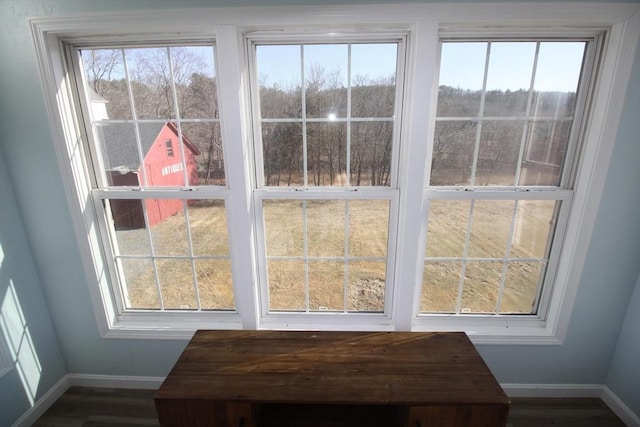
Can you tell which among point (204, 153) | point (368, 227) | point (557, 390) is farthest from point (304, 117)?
point (557, 390)

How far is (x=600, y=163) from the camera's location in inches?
58.0

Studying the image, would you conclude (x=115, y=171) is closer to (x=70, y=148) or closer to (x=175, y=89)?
(x=70, y=148)

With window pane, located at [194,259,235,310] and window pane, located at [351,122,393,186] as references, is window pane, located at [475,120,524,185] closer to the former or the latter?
window pane, located at [351,122,393,186]

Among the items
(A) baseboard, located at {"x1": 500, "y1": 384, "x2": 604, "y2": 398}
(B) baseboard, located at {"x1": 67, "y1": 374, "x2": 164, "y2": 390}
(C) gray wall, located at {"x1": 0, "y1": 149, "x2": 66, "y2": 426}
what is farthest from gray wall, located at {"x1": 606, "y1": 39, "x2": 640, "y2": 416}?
(C) gray wall, located at {"x1": 0, "y1": 149, "x2": 66, "y2": 426}

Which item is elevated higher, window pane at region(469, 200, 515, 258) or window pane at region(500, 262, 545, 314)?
window pane at region(469, 200, 515, 258)

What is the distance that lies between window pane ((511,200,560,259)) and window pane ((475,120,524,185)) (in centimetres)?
20

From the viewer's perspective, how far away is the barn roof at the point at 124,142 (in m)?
1.61

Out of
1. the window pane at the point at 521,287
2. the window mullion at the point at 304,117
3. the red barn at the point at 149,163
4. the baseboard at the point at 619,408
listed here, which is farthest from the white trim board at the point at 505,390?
the window mullion at the point at 304,117

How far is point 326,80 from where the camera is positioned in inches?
59.5

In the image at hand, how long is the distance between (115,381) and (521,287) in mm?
2789

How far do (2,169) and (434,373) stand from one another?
253cm

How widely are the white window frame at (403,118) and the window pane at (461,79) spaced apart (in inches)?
2.5

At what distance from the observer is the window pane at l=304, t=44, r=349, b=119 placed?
148 cm

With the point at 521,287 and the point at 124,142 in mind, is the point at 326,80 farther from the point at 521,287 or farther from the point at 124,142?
the point at 521,287
